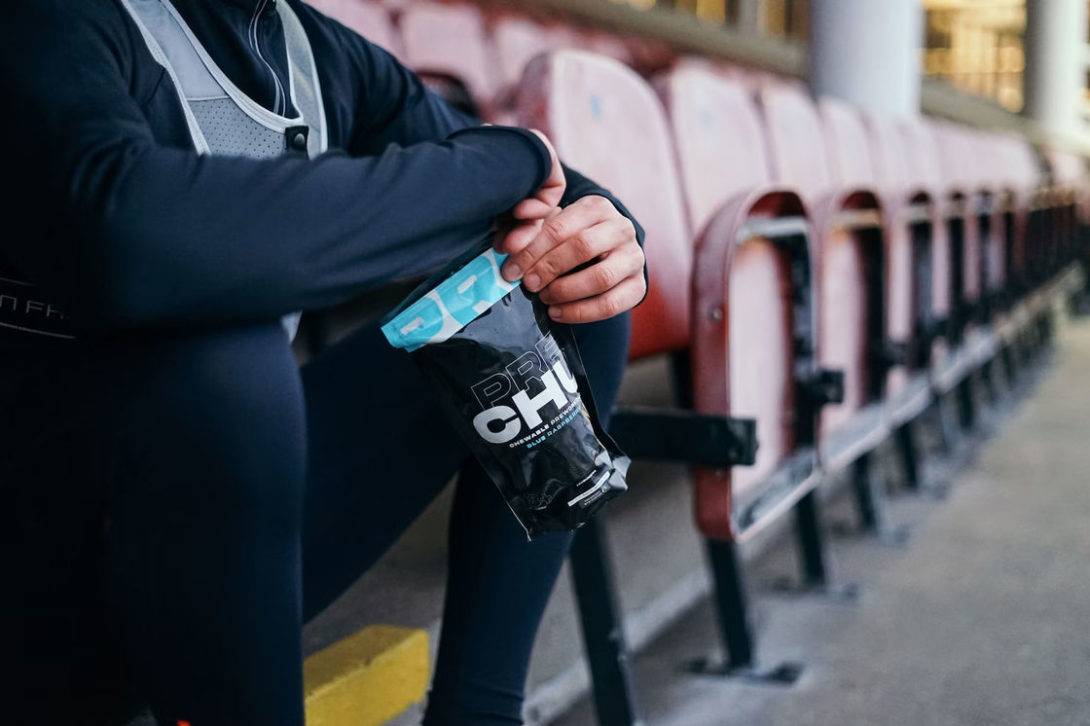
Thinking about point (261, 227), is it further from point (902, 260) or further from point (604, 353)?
point (902, 260)

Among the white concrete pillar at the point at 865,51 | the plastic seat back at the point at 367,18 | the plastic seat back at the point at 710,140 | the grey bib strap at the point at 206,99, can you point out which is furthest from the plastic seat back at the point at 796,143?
the white concrete pillar at the point at 865,51

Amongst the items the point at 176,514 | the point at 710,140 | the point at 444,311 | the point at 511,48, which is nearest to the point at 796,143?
the point at 710,140

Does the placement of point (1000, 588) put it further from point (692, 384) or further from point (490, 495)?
point (490, 495)

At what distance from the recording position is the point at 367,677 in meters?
0.83

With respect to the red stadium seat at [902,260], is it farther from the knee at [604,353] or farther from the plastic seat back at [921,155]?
the knee at [604,353]

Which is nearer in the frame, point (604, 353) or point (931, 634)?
point (604, 353)

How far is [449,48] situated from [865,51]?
1.77 metres

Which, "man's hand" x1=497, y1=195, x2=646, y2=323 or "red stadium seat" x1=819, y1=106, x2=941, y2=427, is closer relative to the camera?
"man's hand" x1=497, y1=195, x2=646, y2=323

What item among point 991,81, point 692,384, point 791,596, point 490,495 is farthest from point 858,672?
point 991,81

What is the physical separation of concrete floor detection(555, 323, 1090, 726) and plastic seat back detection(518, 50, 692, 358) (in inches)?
15.3

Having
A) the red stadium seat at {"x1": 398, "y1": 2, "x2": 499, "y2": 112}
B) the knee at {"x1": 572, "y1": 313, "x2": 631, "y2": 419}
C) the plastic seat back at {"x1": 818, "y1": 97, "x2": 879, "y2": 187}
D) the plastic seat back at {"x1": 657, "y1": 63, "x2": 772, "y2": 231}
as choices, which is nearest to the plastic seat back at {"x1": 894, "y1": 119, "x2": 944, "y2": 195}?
the plastic seat back at {"x1": 818, "y1": 97, "x2": 879, "y2": 187}

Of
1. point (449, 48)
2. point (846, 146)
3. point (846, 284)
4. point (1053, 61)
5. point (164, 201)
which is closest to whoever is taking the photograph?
point (164, 201)

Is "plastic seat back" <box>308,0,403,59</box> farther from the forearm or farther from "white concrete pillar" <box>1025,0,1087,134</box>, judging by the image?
"white concrete pillar" <box>1025,0,1087,134</box>

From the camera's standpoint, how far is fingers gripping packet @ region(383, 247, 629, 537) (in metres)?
0.57
